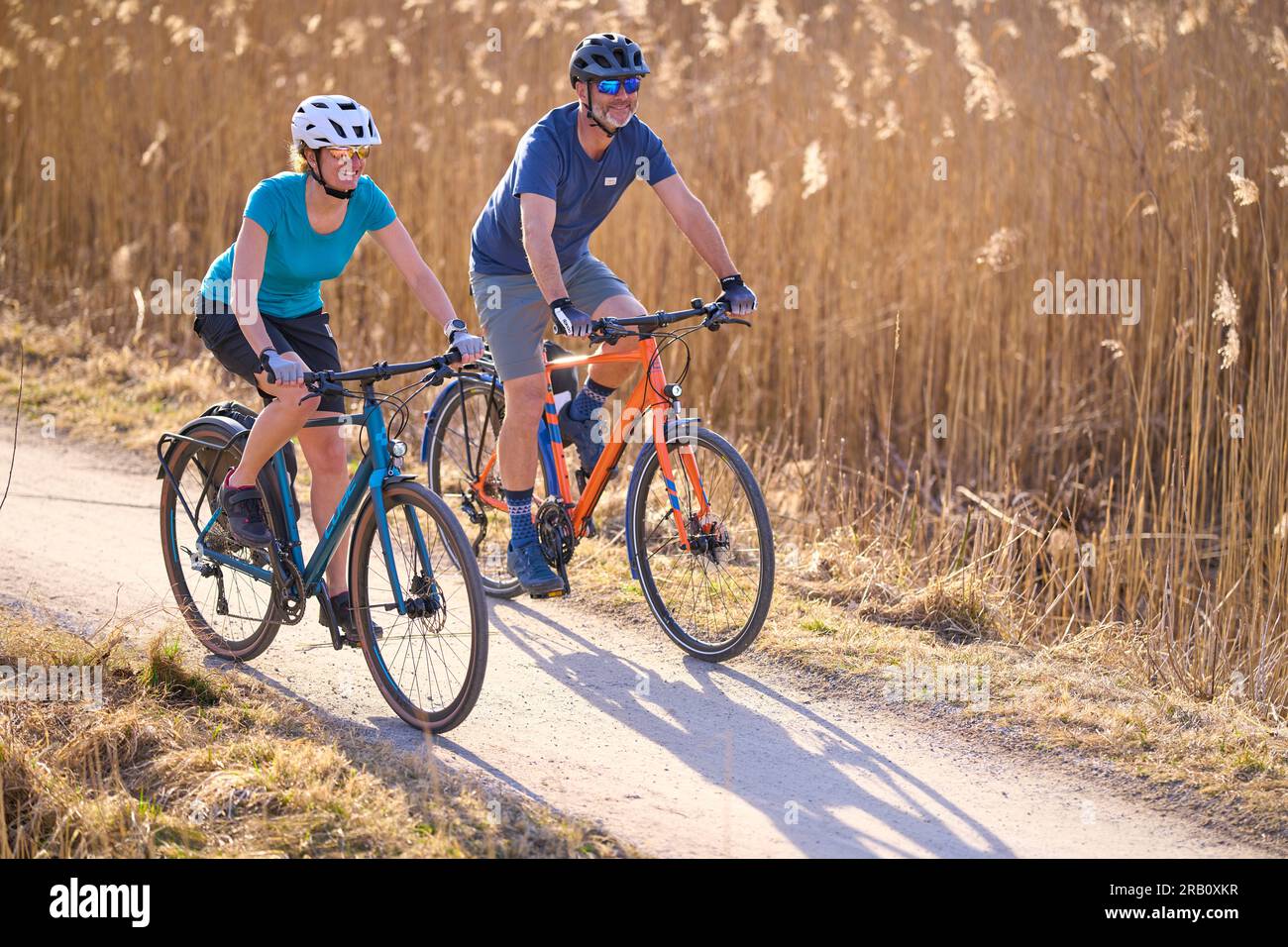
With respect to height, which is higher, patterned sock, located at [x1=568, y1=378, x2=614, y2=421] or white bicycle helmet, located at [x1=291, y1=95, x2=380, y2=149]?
white bicycle helmet, located at [x1=291, y1=95, x2=380, y2=149]

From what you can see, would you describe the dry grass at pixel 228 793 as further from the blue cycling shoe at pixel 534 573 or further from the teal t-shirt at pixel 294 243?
the teal t-shirt at pixel 294 243

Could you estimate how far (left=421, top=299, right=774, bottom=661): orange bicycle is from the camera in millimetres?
5066

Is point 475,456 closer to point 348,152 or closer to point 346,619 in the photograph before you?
point 346,619

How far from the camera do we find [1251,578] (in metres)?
5.68

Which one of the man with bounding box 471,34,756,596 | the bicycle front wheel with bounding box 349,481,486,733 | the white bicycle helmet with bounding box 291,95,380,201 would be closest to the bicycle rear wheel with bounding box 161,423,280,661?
the bicycle front wheel with bounding box 349,481,486,733

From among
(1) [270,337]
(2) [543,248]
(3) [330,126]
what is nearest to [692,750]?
(2) [543,248]

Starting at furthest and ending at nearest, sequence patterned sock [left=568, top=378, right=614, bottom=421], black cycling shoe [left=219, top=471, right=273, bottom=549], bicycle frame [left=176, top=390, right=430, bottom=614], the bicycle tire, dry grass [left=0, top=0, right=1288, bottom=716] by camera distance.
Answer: dry grass [left=0, top=0, right=1288, bottom=716] < the bicycle tire < patterned sock [left=568, top=378, right=614, bottom=421] < black cycling shoe [left=219, top=471, right=273, bottom=549] < bicycle frame [left=176, top=390, right=430, bottom=614]

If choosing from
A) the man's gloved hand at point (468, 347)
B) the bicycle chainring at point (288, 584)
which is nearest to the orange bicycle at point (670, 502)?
the man's gloved hand at point (468, 347)

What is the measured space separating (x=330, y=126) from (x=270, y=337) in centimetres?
74

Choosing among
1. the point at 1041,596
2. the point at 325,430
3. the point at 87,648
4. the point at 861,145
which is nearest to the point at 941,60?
the point at 861,145

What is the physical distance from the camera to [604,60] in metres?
4.95

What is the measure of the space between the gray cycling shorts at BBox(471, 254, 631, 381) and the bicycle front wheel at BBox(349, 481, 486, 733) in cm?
96

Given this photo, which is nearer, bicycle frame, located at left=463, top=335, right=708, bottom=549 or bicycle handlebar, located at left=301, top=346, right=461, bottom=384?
bicycle handlebar, located at left=301, top=346, right=461, bottom=384

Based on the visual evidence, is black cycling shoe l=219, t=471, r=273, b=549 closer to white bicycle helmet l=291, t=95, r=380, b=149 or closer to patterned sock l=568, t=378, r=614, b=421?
white bicycle helmet l=291, t=95, r=380, b=149
